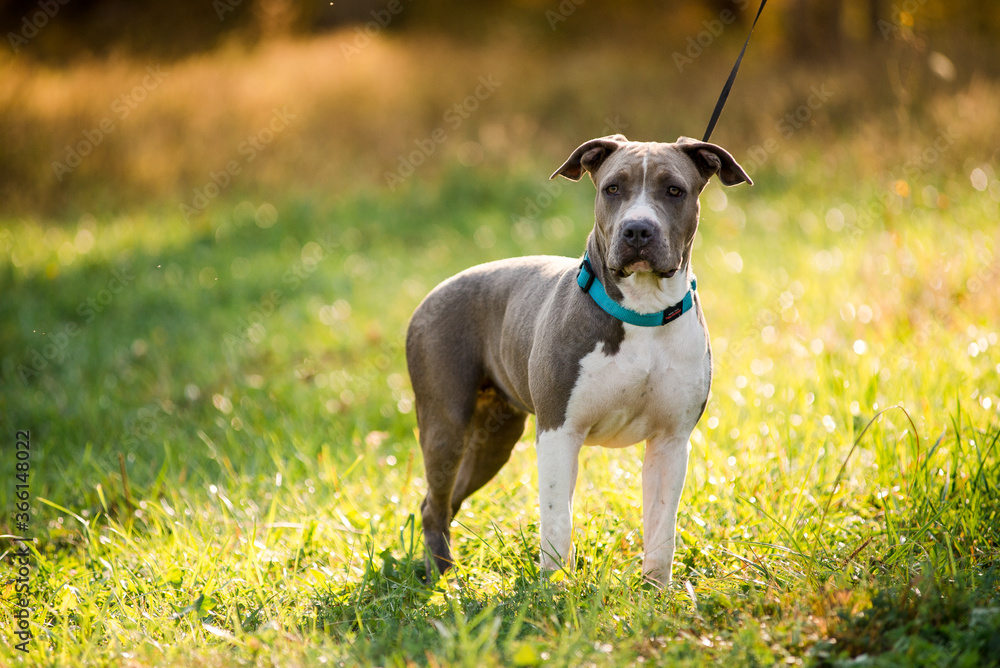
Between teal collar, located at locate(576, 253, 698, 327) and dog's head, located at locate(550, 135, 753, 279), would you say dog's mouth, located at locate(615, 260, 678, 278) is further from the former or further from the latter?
teal collar, located at locate(576, 253, 698, 327)

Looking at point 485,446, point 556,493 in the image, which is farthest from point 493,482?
point 556,493

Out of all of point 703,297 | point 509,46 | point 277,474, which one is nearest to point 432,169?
point 509,46

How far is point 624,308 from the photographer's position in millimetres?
3035

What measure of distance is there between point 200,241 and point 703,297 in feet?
19.8

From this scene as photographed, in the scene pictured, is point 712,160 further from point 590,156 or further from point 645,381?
point 645,381

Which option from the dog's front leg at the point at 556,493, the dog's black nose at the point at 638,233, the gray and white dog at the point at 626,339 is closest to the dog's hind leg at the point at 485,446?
the gray and white dog at the point at 626,339

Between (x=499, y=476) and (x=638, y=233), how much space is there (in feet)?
6.74

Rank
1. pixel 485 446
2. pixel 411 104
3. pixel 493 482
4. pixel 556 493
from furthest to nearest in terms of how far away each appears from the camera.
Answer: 1. pixel 411 104
2. pixel 493 482
3. pixel 485 446
4. pixel 556 493

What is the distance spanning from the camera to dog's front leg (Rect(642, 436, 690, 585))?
124 inches

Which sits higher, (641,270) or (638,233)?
(638,233)

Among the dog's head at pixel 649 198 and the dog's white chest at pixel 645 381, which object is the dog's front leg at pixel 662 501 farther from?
the dog's head at pixel 649 198

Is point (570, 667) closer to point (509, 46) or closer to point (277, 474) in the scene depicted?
point (277, 474)

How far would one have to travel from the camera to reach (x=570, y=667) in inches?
98.7

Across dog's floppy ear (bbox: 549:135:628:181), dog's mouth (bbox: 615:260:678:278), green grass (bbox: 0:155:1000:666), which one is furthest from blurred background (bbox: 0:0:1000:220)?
dog's mouth (bbox: 615:260:678:278)
